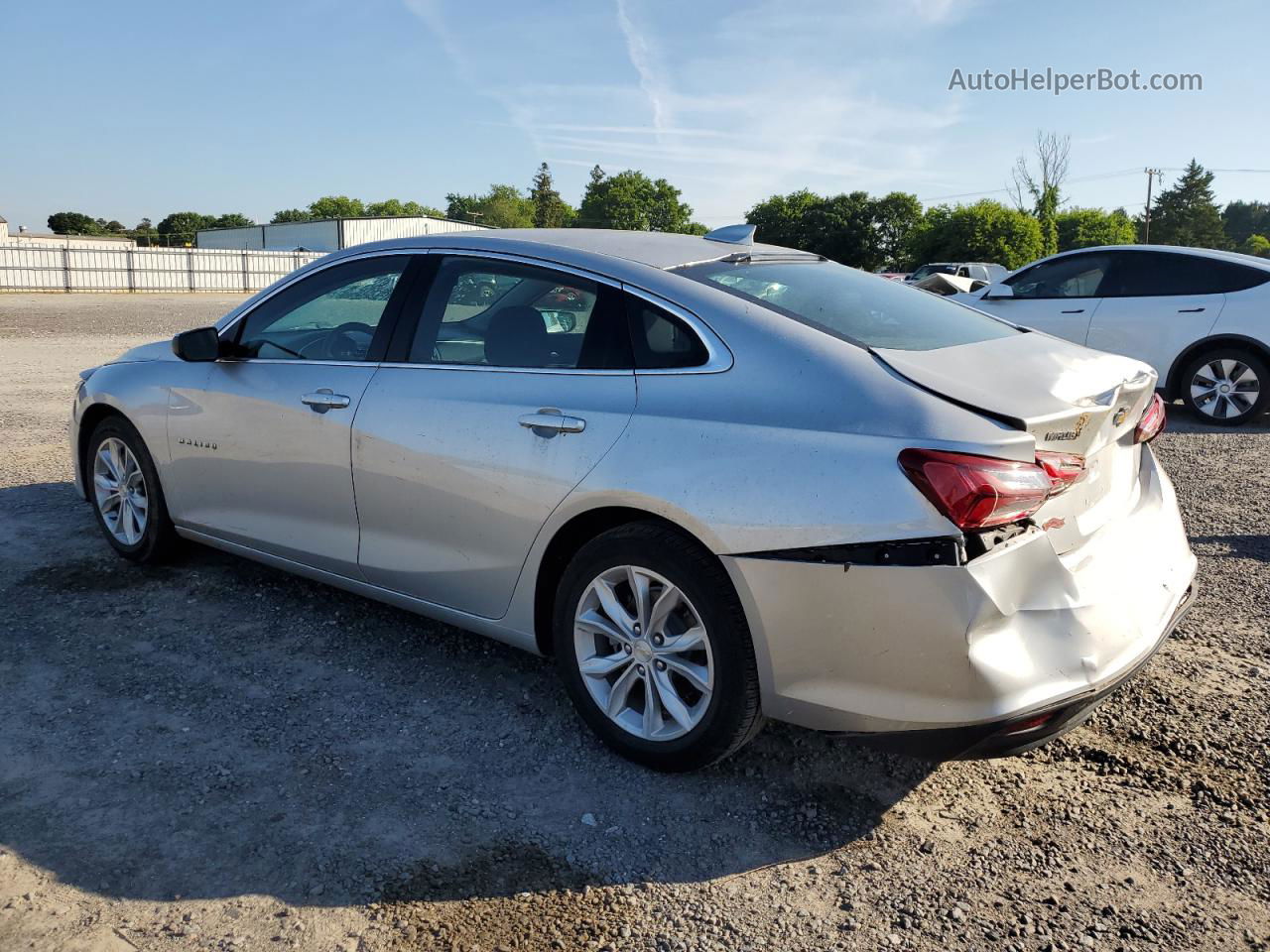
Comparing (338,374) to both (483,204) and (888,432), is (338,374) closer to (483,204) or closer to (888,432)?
(888,432)

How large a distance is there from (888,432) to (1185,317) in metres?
7.97

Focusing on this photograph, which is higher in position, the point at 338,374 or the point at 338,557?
the point at 338,374

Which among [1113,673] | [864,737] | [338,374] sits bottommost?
[864,737]

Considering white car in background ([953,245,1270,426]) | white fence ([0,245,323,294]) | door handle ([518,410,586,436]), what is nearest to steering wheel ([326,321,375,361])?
door handle ([518,410,586,436])

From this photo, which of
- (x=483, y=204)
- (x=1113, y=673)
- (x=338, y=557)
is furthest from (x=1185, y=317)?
(x=483, y=204)

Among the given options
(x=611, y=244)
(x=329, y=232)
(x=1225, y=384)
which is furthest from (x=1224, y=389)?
Result: (x=329, y=232)

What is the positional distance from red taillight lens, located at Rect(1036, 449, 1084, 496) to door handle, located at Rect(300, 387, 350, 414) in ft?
8.05

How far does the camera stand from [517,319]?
11.5 feet

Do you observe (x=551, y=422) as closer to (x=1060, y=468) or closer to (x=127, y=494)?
(x=1060, y=468)

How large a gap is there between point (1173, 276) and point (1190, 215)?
107041 millimetres

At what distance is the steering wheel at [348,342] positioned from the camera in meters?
3.90

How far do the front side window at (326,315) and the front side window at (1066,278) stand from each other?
7792 millimetres

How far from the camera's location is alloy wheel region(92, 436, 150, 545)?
485 centimetres

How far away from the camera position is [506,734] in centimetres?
336
